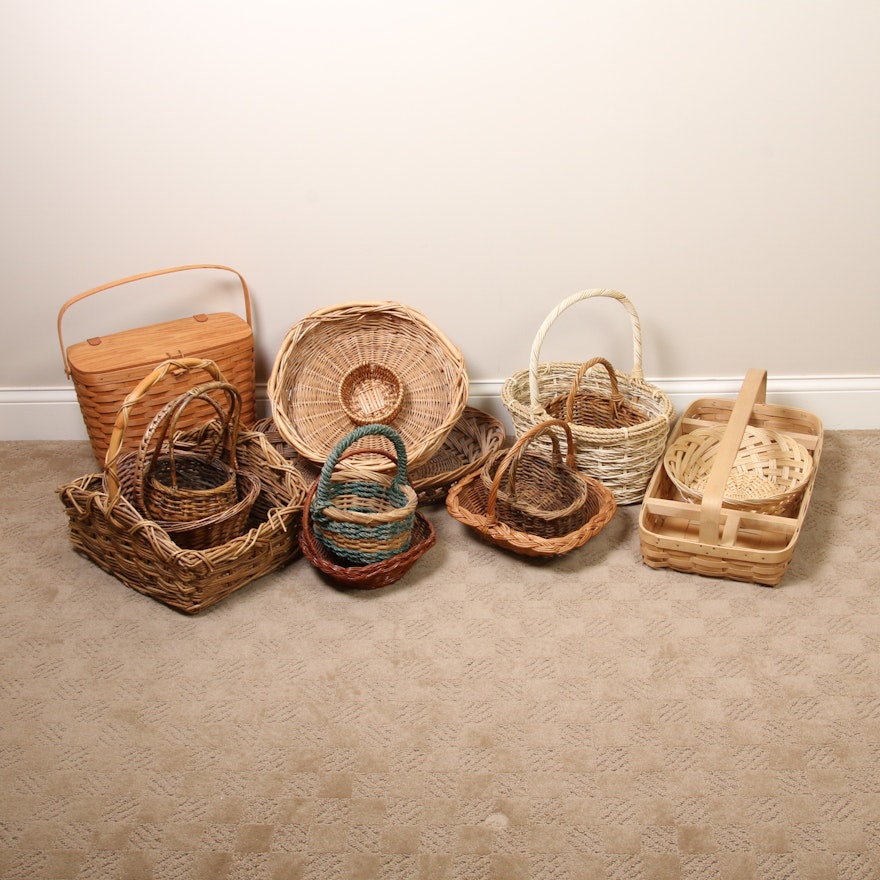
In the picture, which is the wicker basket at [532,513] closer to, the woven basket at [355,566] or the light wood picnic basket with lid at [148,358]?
the woven basket at [355,566]

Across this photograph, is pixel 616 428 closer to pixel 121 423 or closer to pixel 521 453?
pixel 521 453

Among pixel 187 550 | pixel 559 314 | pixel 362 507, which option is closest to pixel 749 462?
pixel 559 314

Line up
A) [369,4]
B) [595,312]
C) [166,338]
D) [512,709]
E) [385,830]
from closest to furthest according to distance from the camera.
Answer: [385,830]
[512,709]
[369,4]
[166,338]
[595,312]

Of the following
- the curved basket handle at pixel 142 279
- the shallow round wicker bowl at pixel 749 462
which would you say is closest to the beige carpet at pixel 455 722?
the shallow round wicker bowl at pixel 749 462

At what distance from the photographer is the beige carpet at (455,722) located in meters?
1.50

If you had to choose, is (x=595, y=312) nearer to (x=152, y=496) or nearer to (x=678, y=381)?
(x=678, y=381)

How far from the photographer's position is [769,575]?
6.77ft

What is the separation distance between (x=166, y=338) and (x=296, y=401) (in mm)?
385

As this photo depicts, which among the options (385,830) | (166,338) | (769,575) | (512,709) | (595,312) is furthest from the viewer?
(595,312)

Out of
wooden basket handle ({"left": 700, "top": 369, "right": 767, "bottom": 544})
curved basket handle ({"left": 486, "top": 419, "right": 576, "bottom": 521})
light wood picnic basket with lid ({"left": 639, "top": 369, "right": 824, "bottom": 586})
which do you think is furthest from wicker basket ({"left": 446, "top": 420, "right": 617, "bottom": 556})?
wooden basket handle ({"left": 700, "top": 369, "right": 767, "bottom": 544})

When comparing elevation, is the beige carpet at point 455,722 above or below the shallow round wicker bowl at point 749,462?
below

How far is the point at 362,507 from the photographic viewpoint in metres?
2.18

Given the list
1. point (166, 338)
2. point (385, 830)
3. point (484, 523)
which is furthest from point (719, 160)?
point (385, 830)

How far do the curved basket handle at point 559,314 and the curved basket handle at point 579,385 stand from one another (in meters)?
0.08
